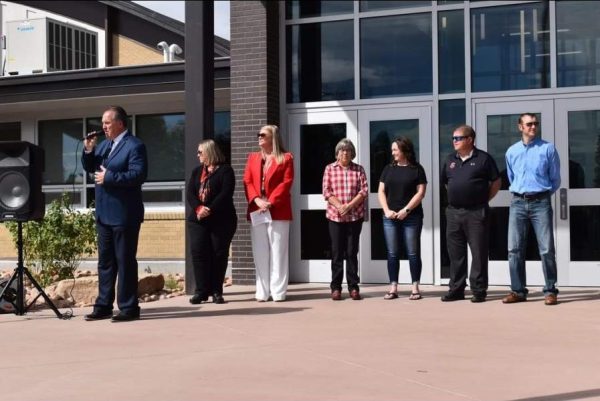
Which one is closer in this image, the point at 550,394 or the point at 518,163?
the point at 550,394

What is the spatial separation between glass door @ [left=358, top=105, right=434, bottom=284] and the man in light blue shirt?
1.91 meters

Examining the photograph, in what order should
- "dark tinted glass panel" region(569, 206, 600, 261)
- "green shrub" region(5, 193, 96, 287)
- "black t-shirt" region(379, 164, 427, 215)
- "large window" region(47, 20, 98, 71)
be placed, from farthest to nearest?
"large window" region(47, 20, 98, 71) < "green shrub" region(5, 193, 96, 287) < "dark tinted glass panel" region(569, 206, 600, 261) < "black t-shirt" region(379, 164, 427, 215)

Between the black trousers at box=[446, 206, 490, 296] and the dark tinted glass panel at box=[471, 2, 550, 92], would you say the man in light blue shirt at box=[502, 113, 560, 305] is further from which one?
the dark tinted glass panel at box=[471, 2, 550, 92]

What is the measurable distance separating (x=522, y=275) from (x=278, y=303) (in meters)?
2.49

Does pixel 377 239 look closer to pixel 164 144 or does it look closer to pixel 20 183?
pixel 20 183

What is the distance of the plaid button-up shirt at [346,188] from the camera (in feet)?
29.7

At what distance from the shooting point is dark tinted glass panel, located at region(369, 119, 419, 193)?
35.0 ft

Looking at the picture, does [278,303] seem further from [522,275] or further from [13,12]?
[13,12]

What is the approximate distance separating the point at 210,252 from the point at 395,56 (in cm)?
372

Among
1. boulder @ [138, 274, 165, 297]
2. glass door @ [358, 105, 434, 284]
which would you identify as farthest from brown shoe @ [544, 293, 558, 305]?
boulder @ [138, 274, 165, 297]

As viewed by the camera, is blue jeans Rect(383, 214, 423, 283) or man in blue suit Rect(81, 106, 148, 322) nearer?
man in blue suit Rect(81, 106, 148, 322)

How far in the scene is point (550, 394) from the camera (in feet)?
15.0

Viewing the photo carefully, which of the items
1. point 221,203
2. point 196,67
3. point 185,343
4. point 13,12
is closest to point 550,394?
point 185,343

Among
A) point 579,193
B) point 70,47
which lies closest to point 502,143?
point 579,193
